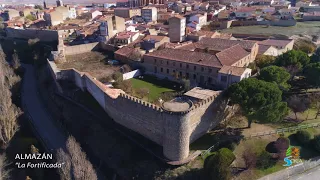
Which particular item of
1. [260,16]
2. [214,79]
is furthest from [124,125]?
[260,16]

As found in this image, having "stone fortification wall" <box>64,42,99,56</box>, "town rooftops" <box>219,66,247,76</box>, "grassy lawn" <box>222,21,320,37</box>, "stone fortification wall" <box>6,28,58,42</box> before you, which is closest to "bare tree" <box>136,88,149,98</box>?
"town rooftops" <box>219,66,247,76</box>

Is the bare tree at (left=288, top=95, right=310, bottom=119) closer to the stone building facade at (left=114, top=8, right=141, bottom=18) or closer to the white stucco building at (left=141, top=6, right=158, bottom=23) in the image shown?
the white stucco building at (left=141, top=6, right=158, bottom=23)

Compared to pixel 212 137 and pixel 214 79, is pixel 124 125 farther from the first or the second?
pixel 214 79

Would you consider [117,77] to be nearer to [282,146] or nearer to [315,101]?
[282,146]

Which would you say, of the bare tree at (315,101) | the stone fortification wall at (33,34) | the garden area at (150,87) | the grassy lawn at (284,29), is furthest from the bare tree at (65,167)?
the grassy lawn at (284,29)

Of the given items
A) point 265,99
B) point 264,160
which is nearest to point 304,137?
point 264,160

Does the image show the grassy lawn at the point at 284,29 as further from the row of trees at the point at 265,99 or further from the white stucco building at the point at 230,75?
the row of trees at the point at 265,99
